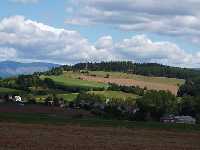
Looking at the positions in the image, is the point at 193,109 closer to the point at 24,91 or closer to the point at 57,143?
the point at 24,91

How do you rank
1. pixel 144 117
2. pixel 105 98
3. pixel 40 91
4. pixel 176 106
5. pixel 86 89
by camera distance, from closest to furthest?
pixel 144 117 → pixel 176 106 → pixel 105 98 → pixel 40 91 → pixel 86 89

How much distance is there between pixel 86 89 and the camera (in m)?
200

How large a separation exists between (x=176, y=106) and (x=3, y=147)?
117607 mm

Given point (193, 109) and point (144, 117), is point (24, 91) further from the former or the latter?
point (144, 117)

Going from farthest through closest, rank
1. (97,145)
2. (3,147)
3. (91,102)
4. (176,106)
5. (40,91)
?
(40,91) → (91,102) → (176,106) → (97,145) → (3,147)

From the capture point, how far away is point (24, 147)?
31.6 m

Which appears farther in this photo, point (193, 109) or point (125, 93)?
point (125, 93)

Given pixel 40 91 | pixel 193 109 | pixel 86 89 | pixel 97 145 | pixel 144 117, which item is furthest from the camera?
pixel 86 89

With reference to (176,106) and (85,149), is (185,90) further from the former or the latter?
(85,149)

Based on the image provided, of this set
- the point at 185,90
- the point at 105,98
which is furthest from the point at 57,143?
the point at 185,90

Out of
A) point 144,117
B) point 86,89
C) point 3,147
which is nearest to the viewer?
point 3,147

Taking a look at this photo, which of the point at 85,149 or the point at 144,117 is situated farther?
the point at 144,117

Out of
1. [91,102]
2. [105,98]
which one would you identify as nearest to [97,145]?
[91,102]

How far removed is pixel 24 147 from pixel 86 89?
551ft
